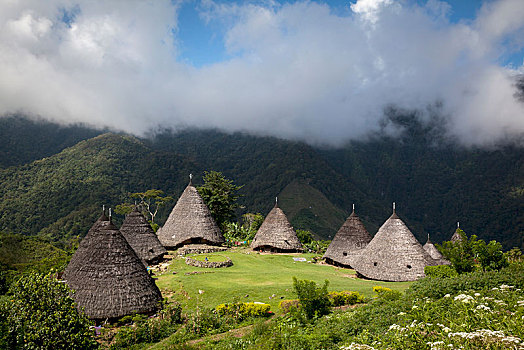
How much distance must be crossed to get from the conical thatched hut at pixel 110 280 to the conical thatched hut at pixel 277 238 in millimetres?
16402

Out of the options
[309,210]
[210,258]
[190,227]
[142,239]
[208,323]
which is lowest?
[208,323]

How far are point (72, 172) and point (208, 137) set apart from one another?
344 feet

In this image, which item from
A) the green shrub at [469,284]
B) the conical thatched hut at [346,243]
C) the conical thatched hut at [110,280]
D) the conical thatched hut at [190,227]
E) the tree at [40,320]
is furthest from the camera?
the conical thatched hut at [190,227]

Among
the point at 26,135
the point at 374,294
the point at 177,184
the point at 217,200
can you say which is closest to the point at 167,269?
the point at 374,294

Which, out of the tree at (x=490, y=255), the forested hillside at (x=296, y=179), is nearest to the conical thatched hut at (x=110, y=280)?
the tree at (x=490, y=255)

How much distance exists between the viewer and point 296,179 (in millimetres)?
120500

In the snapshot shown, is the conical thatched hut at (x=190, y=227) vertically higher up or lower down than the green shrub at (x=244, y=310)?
higher up

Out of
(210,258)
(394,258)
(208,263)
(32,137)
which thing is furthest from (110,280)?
(32,137)

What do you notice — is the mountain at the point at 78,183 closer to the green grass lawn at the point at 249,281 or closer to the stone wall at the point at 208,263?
the stone wall at the point at 208,263

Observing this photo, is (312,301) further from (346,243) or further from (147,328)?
(346,243)

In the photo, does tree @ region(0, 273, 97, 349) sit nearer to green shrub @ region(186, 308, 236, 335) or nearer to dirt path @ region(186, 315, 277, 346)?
dirt path @ region(186, 315, 277, 346)

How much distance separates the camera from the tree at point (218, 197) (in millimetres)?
39781

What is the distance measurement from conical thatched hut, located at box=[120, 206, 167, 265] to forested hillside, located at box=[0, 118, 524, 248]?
41804 millimetres

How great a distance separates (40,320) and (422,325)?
10.1m
